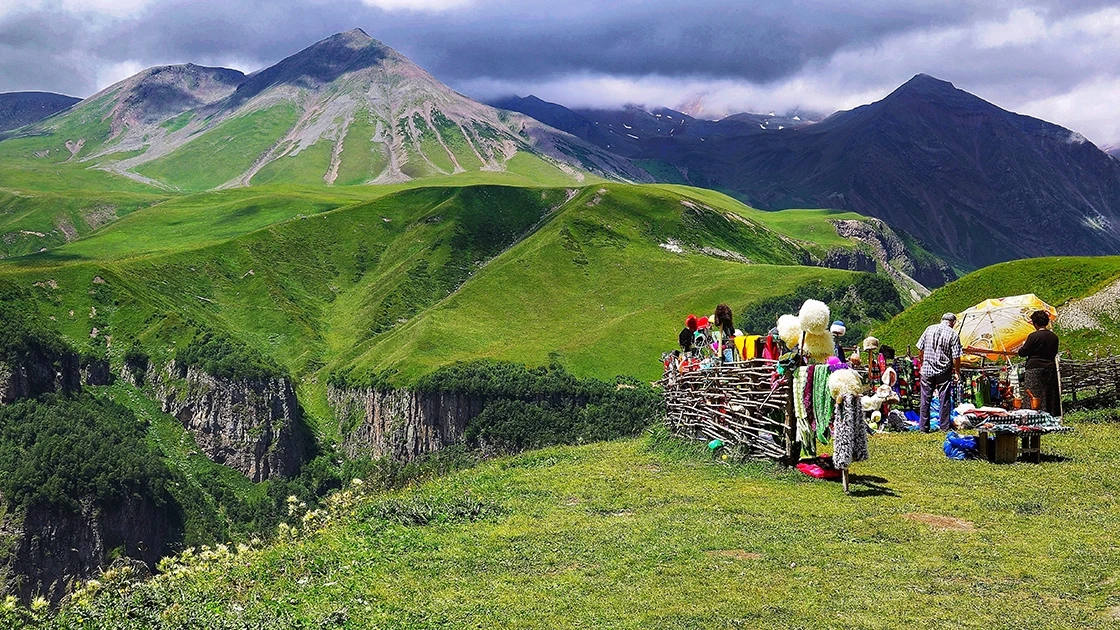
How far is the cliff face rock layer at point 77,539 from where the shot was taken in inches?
5044

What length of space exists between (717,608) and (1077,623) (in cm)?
491

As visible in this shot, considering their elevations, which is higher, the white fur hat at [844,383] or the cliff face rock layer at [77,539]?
the white fur hat at [844,383]

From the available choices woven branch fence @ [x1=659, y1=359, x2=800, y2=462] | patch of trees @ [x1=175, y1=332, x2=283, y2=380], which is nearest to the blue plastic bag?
woven branch fence @ [x1=659, y1=359, x2=800, y2=462]

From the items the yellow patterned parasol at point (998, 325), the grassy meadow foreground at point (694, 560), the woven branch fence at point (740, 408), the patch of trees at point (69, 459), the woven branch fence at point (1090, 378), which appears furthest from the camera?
the patch of trees at point (69, 459)

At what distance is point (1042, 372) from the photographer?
26.3 metres

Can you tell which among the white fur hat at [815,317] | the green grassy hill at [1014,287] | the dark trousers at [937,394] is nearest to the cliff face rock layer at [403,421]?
the green grassy hill at [1014,287]

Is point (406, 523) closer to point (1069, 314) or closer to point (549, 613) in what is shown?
point (549, 613)

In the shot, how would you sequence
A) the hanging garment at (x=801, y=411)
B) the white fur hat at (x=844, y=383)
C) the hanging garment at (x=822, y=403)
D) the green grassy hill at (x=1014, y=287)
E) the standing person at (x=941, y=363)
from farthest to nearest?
the green grassy hill at (x=1014, y=287) < the standing person at (x=941, y=363) < the hanging garment at (x=801, y=411) < the hanging garment at (x=822, y=403) < the white fur hat at (x=844, y=383)

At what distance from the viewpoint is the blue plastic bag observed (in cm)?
2372

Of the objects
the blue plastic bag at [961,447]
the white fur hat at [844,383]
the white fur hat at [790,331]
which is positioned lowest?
the blue plastic bag at [961,447]

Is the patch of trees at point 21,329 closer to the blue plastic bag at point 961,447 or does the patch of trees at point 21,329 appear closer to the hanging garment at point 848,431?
the blue plastic bag at point 961,447

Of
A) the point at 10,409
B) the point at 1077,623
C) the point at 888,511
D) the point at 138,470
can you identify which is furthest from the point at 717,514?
the point at 10,409

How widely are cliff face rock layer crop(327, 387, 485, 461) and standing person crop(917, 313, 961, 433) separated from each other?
467 feet

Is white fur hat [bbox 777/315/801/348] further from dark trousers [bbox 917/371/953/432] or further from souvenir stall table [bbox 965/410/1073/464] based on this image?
dark trousers [bbox 917/371/953/432]
